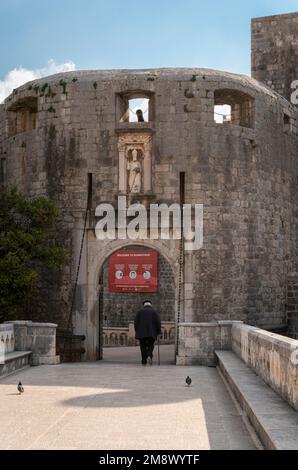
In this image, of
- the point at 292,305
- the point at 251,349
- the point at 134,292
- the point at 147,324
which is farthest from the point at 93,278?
the point at 134,292

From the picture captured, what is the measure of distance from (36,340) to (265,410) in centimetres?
715

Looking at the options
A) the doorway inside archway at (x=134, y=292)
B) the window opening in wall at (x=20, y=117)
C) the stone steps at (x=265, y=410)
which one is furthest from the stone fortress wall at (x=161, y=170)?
the doorway inside archway at (x=134, y=292)

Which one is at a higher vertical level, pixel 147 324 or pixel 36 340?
pixel 147 324

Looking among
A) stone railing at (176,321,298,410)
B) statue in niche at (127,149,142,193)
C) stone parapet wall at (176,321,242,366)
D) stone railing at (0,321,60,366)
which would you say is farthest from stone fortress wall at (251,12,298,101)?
stone railing at (0,321,60,366)

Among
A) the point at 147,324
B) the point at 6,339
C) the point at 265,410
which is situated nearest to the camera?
the point at 265,410

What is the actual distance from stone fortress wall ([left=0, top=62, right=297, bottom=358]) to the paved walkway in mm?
4213

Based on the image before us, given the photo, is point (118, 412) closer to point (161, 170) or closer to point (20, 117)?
point (161, 170)

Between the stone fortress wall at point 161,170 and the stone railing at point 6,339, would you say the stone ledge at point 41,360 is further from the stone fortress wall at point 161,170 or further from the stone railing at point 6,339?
the stone fortress wall at point 161,170

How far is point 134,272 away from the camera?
2703cm

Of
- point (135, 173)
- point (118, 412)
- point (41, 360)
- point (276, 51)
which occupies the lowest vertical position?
point (118, 412)

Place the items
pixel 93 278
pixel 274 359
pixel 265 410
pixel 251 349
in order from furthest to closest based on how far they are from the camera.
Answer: pixel 93 278, pixel 251 349, pixel 274 359, pixel 265 410

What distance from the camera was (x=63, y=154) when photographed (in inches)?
622

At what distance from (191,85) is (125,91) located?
1.49 m
